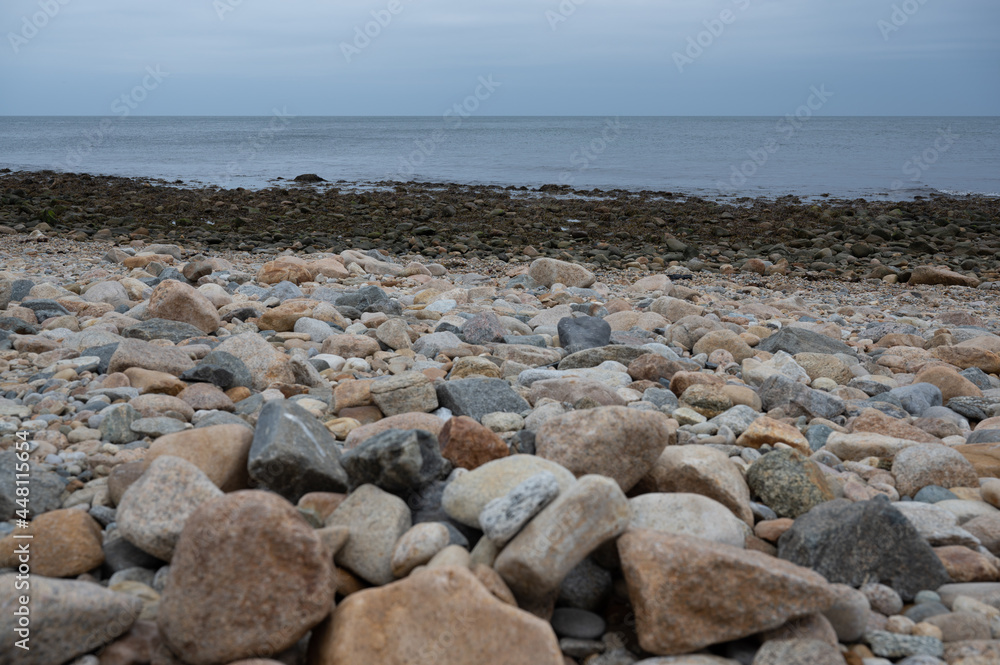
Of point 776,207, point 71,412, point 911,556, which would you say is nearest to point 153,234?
point 71,412

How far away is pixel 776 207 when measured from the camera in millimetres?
17828

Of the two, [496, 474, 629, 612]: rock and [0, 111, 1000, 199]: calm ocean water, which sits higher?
[0, 111, 1000, 199]: calm ocean water

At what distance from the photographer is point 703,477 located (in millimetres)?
2623

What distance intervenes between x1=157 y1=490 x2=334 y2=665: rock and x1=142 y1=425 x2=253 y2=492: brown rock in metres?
0.70

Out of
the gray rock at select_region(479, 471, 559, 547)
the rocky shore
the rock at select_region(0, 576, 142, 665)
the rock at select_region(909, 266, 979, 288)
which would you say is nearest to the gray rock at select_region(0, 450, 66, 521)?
the rocky shore

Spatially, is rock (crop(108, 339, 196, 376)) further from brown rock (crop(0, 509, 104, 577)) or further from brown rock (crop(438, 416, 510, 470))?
brown rock (crop(438, 416, 510, 470))

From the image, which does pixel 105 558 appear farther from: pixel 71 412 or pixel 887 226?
pixel 887 226

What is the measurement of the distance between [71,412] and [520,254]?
9115mm

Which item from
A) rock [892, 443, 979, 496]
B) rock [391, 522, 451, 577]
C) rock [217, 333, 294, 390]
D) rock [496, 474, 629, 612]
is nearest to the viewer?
rock [496, 474, 629, 612]

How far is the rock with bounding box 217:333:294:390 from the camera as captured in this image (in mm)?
4016

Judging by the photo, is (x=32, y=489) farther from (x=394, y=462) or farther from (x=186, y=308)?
(x=186, y=308)

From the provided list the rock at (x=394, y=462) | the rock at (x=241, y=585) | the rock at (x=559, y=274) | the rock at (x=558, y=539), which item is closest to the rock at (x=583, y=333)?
the rock at (x=394, y=462)

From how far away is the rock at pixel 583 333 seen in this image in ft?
17.0

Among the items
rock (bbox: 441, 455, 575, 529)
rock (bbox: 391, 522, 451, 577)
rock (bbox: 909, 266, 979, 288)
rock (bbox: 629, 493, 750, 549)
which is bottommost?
rock (bbox: 391, 522, 451, 577)
